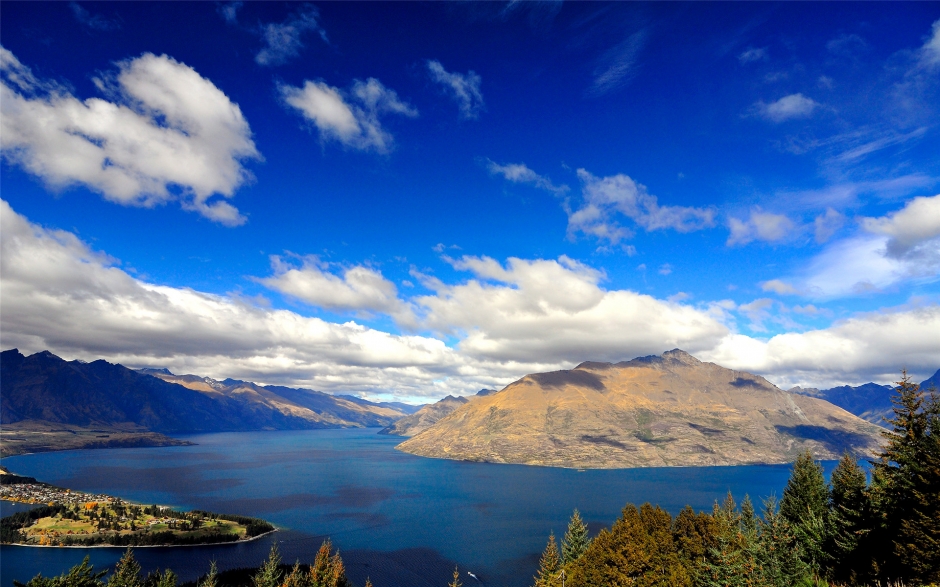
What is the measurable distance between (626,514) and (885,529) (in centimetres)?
4101

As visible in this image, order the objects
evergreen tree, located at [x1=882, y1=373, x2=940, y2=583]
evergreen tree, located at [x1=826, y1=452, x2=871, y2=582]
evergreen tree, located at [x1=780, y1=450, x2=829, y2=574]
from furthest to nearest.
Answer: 1. evergreen tree, located at [x1=780, y1=450, x2=829, y2=574]
2. evergreen tree, located at [x1=826, y1=452, x2=871, y2=582]
3. evergreen tree, located at [x1=882, y1=373, x2=940, y2=583]

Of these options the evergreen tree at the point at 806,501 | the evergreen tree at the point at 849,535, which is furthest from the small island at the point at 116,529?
the evergreen tree at the point at 849,535

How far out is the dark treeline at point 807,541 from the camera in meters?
45.5

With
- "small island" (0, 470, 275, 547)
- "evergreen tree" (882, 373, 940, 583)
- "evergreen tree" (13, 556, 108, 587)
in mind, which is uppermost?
"evergreen tree" (882, 373, 940, 583)

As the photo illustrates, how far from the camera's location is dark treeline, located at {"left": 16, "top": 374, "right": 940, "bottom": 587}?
4553 centimetres

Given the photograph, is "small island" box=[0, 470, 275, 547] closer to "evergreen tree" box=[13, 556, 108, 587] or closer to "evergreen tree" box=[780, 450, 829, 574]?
"evergreen tree" box=[13, 556, 108, 587]

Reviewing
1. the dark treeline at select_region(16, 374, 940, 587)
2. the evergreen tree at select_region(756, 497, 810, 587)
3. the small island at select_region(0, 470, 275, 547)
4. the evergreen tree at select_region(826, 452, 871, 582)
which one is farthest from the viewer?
the small island at select_region(0, 470, 275, 547)

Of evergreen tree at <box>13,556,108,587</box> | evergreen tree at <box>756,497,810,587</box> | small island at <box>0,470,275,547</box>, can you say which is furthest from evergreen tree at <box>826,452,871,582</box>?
small island at <box>0,470,275,547</box>

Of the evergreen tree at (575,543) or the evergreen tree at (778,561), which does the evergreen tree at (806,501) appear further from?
the evergreen tree at (575,543)

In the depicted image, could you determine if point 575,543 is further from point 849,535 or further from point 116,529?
point 116,529

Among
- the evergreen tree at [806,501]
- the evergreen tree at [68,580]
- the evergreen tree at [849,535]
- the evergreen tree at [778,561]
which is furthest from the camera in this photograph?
the evergreen tree at [806,501]

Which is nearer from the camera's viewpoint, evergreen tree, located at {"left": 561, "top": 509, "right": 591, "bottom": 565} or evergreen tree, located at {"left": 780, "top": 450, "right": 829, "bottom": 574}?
evergreen tree, located at {"left": 780, "top": 450, "right": 829, "bottom": 574}

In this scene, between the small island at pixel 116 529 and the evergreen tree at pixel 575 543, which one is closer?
the evergreen tree at pixel 575 543

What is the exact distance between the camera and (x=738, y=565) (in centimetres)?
5147
